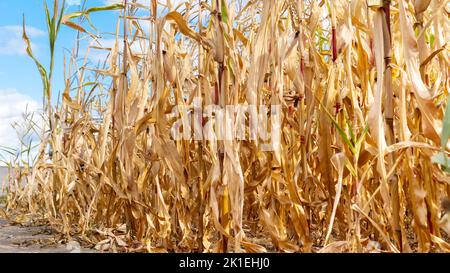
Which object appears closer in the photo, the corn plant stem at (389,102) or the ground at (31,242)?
the corn plant stem at (389,102)

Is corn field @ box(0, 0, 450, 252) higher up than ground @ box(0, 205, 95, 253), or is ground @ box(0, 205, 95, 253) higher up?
corn field @ box(0, 0, 450, 252)

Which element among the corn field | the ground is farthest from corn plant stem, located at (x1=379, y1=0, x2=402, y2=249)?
the ground

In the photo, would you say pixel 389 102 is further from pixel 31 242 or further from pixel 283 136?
pixel 31 242

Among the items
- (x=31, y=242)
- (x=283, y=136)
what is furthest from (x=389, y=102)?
(x=31, y=242)

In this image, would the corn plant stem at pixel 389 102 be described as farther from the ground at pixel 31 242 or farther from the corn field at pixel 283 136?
the ground at pixel 31 242

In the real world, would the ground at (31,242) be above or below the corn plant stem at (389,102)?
below

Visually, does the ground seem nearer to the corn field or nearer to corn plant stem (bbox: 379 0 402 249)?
the corn field

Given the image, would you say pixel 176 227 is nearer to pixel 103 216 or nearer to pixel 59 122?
pixel 103 216

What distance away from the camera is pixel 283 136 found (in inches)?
51.7

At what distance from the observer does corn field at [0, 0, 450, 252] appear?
2.82 ft

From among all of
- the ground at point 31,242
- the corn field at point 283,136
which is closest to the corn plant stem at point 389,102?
the corn field at point 283,136

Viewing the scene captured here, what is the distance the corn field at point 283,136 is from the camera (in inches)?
33.9

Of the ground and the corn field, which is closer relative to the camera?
the corn field

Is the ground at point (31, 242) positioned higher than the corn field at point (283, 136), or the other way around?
the corn field at point (283, 136)
